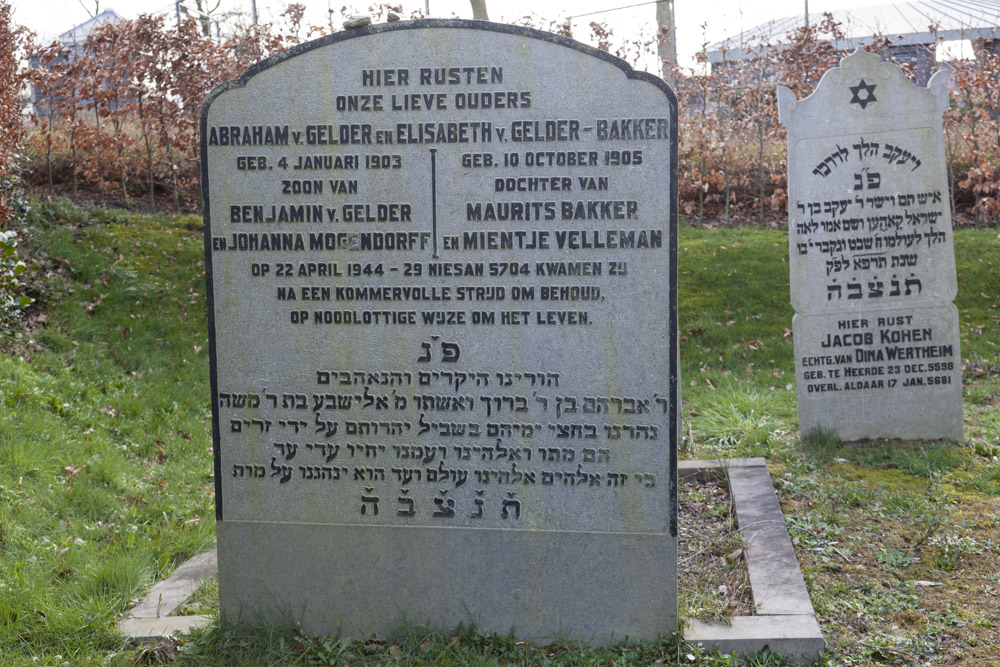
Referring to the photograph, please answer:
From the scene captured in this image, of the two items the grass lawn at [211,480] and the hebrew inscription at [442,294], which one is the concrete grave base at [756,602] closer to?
the grass lawn at [211,480]

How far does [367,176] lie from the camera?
3492 millimetres

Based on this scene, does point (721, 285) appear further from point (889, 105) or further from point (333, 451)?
point (333, 451)

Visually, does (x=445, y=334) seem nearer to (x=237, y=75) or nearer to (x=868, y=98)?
(x=868, y=98)

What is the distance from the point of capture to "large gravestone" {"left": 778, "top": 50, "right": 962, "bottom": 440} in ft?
19.8

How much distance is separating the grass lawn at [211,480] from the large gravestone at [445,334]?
32cm

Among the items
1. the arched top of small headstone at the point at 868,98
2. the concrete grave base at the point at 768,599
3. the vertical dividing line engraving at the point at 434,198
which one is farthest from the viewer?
the arched top of small headstone at the point at 868,98

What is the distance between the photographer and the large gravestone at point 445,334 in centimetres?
339

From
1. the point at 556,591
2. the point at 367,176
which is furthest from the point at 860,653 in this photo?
the point at 367,176

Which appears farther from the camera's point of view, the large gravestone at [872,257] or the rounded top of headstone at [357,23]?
the large gravestone at [872,257]

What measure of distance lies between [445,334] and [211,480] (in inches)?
128

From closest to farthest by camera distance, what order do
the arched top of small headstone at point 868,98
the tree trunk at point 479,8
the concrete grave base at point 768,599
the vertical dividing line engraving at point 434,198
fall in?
the concrete grave base at point 768,599
the vertical dividing line engraving at point 434,198
the arched top of small headstone at point 868,98
the tree trunk at point 479,8

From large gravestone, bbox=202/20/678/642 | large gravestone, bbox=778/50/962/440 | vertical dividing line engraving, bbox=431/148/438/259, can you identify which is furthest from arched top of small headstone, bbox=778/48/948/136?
vertical dividing line engraving, bbox=431/148/438/259

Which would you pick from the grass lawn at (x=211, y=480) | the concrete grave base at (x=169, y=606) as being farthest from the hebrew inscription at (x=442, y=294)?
the grass lawn at (x=211, y=480)

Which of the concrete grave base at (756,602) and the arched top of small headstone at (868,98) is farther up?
the arched top of small headstone at (868,98)
